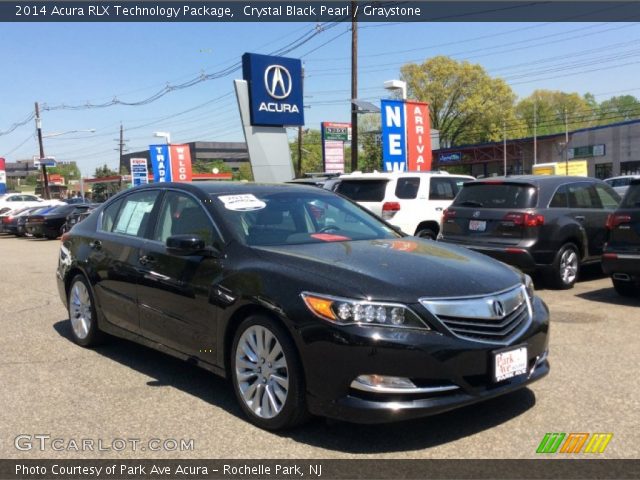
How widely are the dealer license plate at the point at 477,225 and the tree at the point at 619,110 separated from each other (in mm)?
90923

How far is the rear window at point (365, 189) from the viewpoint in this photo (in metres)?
12.2

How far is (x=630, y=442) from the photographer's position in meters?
3.64

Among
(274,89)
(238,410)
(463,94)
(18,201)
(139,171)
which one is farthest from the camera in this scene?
(463,94)

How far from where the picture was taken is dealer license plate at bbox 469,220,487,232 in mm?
9102

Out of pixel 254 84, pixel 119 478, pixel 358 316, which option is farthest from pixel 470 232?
pixel 254 84

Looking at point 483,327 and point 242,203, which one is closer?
point 483,327

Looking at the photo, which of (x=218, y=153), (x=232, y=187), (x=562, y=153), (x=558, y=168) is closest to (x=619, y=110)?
(x=562, y=153)

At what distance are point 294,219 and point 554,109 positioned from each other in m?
103

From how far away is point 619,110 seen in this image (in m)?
110

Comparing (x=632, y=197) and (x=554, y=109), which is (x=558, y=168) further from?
(x=554, y=109)

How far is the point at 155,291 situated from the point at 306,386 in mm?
1788

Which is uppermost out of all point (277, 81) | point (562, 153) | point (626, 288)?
point (277, 81)

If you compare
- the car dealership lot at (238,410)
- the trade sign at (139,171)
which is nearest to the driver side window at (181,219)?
the car dealership lot at (238,410)

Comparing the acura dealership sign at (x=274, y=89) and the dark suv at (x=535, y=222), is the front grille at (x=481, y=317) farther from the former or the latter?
the acura dealership sign at (x=274, y=89)
